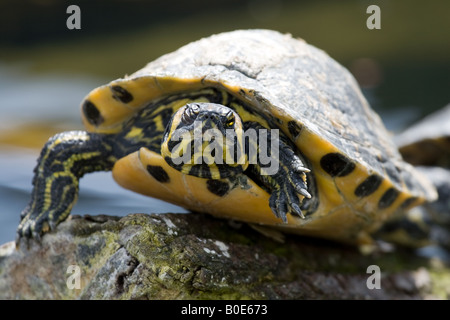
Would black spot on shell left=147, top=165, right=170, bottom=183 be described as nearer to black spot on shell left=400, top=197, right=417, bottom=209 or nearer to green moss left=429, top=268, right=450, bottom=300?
black spot on shell left=400, top=197, right=417, bottom=209

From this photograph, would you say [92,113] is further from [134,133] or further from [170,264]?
[170,264]

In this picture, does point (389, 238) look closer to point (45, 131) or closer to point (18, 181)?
point (18, 181)

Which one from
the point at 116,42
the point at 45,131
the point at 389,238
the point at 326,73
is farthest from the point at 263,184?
the point at 116,42

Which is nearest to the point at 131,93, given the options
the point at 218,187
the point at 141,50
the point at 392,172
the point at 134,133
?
the point at 134,133

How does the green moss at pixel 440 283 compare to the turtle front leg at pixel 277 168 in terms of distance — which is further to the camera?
the green moss at pixel 440 283

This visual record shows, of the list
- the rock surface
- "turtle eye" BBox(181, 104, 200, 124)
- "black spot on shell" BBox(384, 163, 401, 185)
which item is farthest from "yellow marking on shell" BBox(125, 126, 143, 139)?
"black spot on shell" BBox(384, 163, 401, 185)

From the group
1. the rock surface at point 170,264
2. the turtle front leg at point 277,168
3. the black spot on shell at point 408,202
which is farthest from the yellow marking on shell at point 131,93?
the black spot on shell at point 408,202

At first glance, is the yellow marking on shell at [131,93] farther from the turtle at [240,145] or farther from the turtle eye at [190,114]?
the turtle eye at [190,114]
